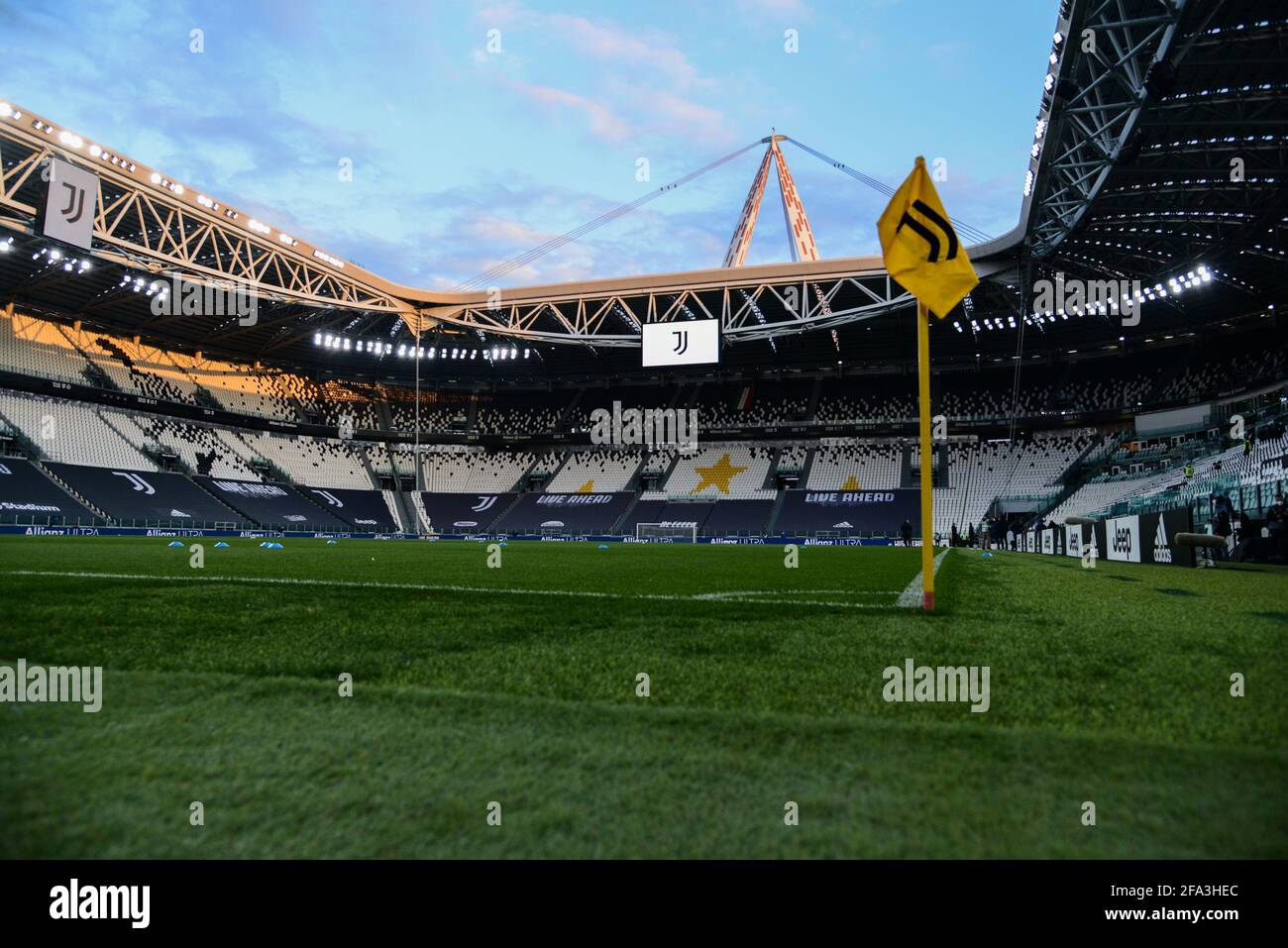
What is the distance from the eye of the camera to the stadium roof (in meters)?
15.5

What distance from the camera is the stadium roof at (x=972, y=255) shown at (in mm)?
15484

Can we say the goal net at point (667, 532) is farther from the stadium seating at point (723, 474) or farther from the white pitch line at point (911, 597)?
the white pitch line at point (911, 597)

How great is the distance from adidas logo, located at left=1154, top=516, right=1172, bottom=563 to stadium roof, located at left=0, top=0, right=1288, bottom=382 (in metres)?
8.90

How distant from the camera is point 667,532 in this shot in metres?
42.9

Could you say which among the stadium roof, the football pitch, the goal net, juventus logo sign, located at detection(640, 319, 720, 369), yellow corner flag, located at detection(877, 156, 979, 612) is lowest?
the goal net

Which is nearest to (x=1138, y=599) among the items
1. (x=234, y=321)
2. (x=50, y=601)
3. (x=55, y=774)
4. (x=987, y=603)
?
(x=987, y=603)

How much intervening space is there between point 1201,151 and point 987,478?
2572cm

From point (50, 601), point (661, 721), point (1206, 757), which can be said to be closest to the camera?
point (1206, 757)

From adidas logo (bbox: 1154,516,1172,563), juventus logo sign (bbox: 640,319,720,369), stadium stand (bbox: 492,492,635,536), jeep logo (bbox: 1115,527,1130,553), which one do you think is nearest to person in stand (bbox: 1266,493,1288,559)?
adidas logo (bbox: 1154,516,1172,563)

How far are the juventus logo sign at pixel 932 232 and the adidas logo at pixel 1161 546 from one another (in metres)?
12.4

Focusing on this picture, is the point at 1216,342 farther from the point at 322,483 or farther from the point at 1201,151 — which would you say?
the point at 322,483

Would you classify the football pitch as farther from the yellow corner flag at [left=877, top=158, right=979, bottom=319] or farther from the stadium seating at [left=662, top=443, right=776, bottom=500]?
the stadium seating at [left=662, top=443, right=776, bottom=500]

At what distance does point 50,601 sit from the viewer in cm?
504

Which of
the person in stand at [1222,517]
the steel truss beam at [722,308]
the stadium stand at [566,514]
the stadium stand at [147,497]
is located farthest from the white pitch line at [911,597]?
the stadium stand at [566,514]
